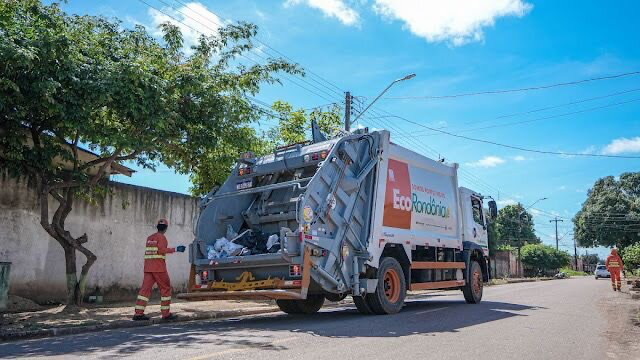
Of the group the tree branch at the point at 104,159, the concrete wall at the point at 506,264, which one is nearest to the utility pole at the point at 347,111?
Result: the tree branch at the point at 104,159

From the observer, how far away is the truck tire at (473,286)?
12.6 meters

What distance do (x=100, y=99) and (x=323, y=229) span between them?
4.29 metres

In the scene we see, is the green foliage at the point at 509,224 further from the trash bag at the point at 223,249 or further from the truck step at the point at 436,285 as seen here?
the trash bag at the point at 223,249

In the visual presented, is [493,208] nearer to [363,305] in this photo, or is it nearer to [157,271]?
[363,305]

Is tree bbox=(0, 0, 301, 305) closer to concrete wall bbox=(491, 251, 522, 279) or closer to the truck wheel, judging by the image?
the truck wheel

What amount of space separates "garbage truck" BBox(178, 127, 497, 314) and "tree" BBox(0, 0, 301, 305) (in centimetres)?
183

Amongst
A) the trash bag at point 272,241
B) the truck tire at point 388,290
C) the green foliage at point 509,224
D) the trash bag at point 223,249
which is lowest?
the truck tire at point 388,290

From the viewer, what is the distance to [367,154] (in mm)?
9727

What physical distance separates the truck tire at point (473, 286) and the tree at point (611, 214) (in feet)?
147

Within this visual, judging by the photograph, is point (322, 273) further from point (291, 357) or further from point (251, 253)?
point (291, 357)

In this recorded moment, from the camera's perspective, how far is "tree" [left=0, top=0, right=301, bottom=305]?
28.7ft

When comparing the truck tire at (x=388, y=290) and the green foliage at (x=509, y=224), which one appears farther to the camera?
the green foliage at (x=509, y=224)

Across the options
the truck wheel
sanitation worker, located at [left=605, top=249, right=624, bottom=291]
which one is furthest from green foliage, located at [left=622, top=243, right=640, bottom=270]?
the truck wheel

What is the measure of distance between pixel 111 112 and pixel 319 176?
4664mm
